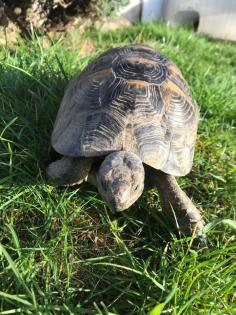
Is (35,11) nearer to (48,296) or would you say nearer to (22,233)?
(22,233)

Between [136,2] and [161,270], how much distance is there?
4.97m

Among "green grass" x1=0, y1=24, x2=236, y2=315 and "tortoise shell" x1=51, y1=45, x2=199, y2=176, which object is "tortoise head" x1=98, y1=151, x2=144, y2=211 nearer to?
"tortoise shell" x1=51, y1=45, x2=199, y2=176

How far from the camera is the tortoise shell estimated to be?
7.04 ft

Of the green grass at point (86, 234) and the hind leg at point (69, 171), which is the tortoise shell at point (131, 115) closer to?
the hind leg at point (69, 171)

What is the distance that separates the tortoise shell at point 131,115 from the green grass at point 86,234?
0.28 m

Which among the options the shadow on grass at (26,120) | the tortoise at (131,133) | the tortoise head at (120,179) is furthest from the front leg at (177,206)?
the shadow on grass at (26,120)

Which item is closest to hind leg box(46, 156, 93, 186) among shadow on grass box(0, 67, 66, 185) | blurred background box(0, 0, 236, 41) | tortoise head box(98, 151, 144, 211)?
shadow on grass box(0, 67, 66, 185)

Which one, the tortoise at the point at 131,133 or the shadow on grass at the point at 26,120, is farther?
the shadow on grass at the point at 26,120

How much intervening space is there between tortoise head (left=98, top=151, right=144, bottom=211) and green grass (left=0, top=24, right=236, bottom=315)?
0.28 meters

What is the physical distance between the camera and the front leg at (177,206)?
2.18m

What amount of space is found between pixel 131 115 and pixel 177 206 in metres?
0.55

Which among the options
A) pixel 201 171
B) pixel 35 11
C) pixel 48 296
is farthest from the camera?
pixel 35 11

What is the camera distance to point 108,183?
192cm

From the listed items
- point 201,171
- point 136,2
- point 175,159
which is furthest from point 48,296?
point 136,2
